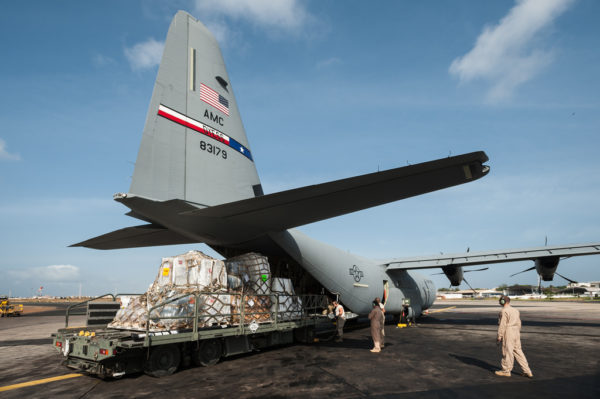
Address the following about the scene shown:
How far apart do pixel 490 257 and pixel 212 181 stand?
1396 cm

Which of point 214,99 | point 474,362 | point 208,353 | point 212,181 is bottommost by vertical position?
point 474,362

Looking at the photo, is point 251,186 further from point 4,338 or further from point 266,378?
point 4,338

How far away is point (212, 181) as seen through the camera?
864cm

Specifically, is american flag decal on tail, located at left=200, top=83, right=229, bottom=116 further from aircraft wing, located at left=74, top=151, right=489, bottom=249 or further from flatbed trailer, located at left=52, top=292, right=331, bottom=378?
flatbed trailer, located at left=52, top=292, right=331, bottom=378

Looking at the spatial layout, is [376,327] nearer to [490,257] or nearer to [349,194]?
[349,194]

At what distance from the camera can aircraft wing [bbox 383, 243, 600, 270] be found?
588 inches

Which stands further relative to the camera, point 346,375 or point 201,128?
point 201,128

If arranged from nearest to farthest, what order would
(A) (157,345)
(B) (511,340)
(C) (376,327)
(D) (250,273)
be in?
1. (A) (157,345)
2. (B) (511,340)
3. (D) (250,273)
4. (C) (376,327)

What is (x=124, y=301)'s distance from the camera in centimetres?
845

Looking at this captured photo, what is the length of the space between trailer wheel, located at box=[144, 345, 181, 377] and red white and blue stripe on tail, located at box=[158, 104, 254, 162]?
4.95 metres

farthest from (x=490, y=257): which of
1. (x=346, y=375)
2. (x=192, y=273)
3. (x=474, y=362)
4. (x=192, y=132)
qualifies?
(x=192, y=132)

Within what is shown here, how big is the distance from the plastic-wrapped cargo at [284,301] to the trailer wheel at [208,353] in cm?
187

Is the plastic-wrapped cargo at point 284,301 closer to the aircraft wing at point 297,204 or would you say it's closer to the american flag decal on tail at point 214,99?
the aircraft wing at point 297,204

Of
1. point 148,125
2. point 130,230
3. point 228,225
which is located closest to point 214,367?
point 228,225
